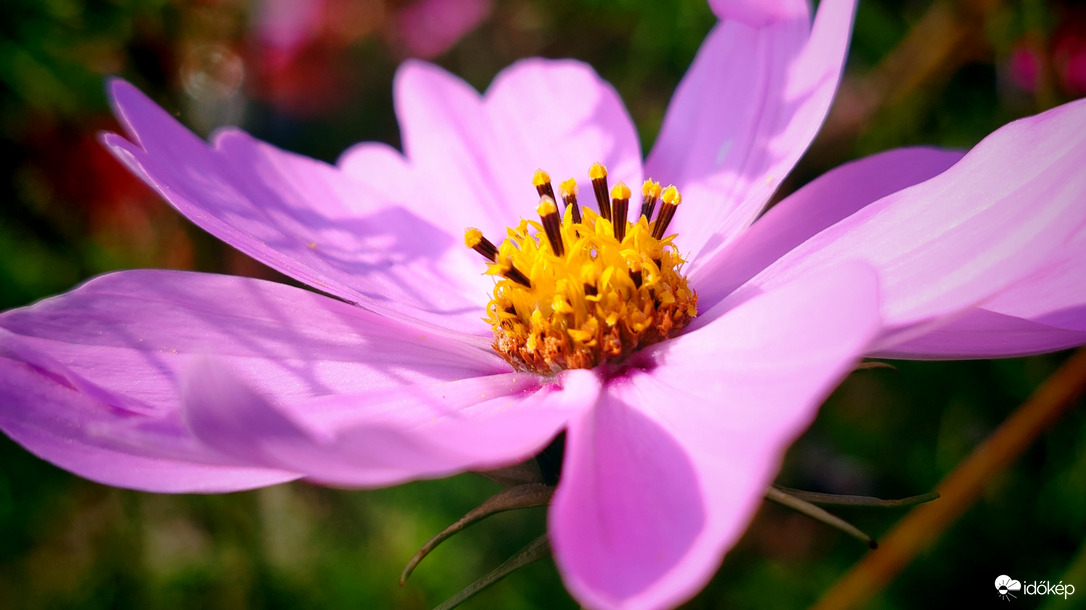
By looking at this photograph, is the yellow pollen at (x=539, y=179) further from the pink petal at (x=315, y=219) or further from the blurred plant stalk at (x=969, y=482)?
the blurred plant stalk at (x=969, y=482)

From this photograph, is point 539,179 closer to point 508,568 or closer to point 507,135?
point 507,135

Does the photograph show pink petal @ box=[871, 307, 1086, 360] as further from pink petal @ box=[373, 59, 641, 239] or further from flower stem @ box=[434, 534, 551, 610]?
pink petal @ box=[373, 59, 641, 239]

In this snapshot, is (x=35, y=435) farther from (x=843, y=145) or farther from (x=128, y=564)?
(x=843, y=145)

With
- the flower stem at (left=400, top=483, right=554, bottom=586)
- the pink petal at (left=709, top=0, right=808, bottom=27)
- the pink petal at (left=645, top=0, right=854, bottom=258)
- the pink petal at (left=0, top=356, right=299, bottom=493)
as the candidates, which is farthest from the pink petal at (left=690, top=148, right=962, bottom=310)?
the pink petal at (left=0, top=356, right=299, bottom=493)

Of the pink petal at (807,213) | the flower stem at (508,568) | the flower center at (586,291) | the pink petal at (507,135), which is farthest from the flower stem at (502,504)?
the pink petal at (507,135)

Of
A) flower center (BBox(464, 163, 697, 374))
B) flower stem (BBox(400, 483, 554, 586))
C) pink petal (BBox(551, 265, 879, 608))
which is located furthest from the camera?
flower center (BBox(464, 163, 697, 374))
